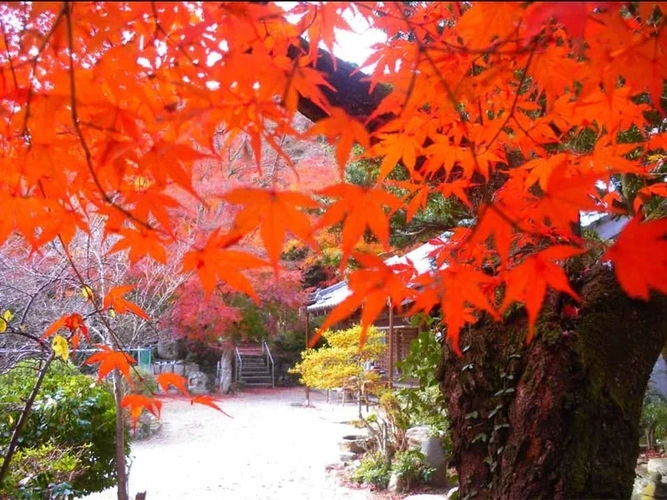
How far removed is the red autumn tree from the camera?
23.0 inches

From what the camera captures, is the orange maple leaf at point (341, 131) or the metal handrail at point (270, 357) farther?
the metal handrail at point (270, 357)

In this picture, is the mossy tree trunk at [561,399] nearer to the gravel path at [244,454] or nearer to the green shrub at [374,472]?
the gravel path at [244,454]

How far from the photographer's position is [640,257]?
61 cm

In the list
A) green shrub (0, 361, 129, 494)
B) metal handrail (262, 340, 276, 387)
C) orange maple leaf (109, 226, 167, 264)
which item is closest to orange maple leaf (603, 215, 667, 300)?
orange maple leaf (109, 226, 167, 264)

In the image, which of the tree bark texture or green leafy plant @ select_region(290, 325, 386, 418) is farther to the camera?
green leafy plant @ select_region(290, 325, 386, 418)

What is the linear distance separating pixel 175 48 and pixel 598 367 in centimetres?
97

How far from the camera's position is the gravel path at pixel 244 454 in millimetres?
5316

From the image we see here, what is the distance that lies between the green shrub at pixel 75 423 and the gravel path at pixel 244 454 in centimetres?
58

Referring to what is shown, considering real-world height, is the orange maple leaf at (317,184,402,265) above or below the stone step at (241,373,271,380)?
above

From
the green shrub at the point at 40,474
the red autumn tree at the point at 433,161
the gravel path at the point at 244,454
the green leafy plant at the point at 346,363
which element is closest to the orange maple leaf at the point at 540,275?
the red autumn tree at the point at 433,161

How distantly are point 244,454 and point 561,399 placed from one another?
6.23 metres

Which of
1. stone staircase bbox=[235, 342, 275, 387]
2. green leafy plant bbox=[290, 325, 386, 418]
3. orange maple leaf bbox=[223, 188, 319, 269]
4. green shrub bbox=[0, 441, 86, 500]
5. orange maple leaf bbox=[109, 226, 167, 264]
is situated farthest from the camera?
stone staircase bbox=[235, 342, 275, 387]

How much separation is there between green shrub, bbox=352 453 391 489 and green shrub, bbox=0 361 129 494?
2.45 meters

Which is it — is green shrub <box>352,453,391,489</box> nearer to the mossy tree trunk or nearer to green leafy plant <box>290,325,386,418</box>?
green leafy plant <box>290,325,386,418</box>
